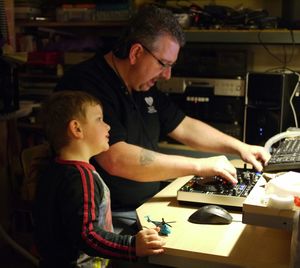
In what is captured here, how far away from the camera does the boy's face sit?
1.35 metres

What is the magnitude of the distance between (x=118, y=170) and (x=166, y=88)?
971 mm

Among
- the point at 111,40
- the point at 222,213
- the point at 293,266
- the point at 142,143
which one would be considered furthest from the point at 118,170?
the point at 111,40

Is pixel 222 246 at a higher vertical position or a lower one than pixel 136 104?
lower

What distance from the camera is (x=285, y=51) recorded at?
8.78ft

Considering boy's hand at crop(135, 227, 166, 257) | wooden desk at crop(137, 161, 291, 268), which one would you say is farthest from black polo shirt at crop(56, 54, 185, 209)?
boy's hand at crop(135, 227, 166, 257)

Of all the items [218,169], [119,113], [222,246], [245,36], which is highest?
[245,36]

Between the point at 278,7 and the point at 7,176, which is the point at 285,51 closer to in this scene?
the point at 278,7

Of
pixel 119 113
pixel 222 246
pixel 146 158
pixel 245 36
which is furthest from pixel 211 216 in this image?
pixel 245 36

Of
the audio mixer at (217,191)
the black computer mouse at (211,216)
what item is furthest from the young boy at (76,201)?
the audio mixer at (217,191)

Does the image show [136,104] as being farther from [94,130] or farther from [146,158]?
[94,130]

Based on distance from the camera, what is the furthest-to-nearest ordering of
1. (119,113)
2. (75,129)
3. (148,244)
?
(119,113)
(75,129)
(148,244)

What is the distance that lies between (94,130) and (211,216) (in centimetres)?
42

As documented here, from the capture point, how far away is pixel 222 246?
47.2 inches

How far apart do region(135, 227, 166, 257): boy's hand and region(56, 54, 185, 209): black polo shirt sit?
0.51 metres
